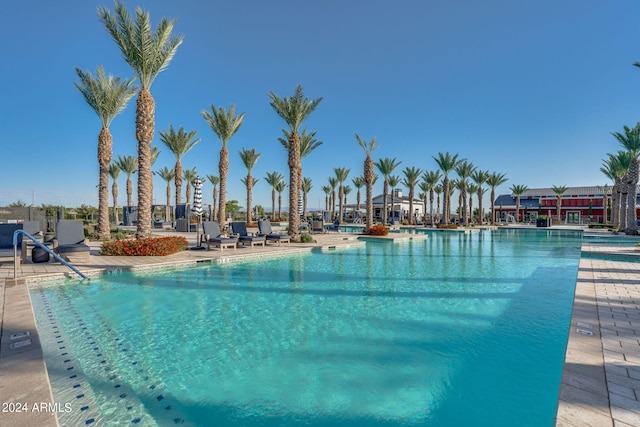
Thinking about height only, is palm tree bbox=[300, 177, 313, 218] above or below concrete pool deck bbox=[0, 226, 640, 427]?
above

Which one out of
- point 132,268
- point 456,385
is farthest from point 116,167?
point 456,385

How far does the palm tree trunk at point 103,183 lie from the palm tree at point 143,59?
5024mm

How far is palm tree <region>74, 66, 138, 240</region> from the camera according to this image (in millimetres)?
15919

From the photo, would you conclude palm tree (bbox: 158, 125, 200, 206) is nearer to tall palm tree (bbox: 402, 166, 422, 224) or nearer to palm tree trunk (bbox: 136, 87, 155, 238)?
palm tree trunk (bbox: 136, 87, 155, 238)

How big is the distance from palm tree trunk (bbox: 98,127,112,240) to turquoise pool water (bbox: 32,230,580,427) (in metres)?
9.97

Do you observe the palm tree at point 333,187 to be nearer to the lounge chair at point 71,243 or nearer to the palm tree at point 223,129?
the palm tree at point 223,129

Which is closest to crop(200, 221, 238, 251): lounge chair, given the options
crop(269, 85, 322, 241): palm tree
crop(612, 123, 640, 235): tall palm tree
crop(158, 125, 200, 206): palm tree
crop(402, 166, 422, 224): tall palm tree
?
crop(269, 85, 322, 241): palm tree

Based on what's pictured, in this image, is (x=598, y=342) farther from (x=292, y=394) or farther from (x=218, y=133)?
(x=218, y=133)

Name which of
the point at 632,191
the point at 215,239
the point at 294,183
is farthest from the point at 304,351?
the point at 632,191

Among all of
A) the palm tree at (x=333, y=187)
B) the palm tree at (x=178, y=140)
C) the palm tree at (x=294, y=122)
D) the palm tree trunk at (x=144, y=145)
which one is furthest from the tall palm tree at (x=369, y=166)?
the palm tree at (x=333, y=187)

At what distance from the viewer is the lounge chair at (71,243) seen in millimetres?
9523

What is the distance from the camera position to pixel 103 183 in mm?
16312

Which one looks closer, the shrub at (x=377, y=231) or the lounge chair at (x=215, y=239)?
the lounge chair at (x=215, y=239)

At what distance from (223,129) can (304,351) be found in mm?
19809
